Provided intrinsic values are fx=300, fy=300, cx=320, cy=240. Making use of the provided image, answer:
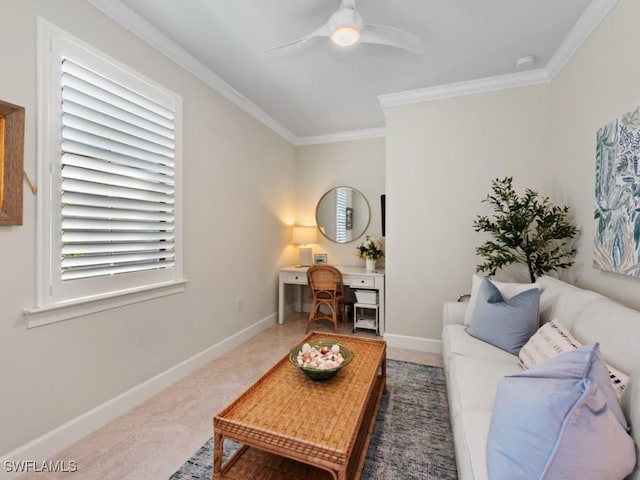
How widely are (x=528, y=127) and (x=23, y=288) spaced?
12.6 ft

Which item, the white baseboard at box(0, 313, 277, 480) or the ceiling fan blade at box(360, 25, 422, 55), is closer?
the white baseboard at box(0, 313, 277, 480)

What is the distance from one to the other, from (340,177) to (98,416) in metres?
3.60

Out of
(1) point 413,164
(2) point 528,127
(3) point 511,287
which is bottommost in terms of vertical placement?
(3) point 511,287

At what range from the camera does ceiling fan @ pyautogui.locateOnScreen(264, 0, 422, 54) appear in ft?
5.59

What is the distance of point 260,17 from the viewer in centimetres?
201

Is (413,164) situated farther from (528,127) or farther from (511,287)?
(511,287)

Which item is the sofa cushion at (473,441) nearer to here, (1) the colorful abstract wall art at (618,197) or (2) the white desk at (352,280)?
(1) the colorful abstract wall art at (618,197)

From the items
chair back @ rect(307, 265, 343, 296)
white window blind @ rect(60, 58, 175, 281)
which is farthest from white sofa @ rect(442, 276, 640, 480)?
white window blind @ rect(60, 58, 175, 281)

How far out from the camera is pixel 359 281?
356 cm

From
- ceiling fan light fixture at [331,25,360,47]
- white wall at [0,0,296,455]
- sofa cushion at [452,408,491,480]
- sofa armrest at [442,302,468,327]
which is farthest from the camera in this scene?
sofa armrest at [442,302,468,327]

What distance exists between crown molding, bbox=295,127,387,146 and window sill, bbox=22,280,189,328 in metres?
2.91

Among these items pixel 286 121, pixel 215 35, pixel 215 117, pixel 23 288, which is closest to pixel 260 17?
pixel 215 35

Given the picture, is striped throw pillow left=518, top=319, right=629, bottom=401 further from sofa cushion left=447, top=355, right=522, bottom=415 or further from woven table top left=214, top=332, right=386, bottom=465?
woven table top left=214, top=332, right=386, bottom=465

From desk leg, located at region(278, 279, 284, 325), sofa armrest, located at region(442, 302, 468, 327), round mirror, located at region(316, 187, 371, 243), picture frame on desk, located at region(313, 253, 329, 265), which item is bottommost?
desk leg, located at region(278, 279, 284, 325)
